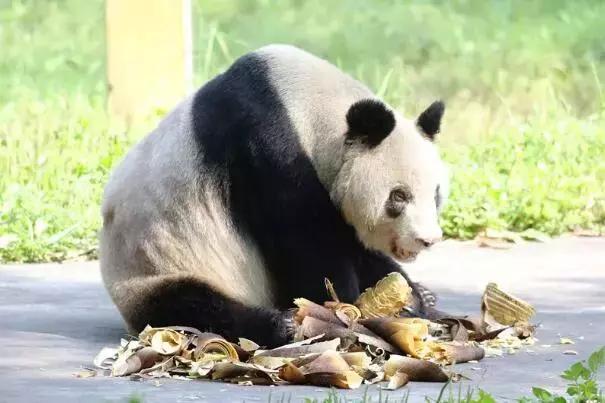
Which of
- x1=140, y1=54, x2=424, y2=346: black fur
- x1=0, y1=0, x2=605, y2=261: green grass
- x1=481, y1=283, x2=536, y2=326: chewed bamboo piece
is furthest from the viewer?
x1=0, y1=0, x2=605, y2=261: green grass

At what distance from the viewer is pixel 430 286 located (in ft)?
24.5

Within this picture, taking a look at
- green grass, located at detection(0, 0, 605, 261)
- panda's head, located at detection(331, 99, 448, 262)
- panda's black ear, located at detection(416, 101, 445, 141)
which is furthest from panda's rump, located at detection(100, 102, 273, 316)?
green grass, located at detection(0, 0, 605, 261)

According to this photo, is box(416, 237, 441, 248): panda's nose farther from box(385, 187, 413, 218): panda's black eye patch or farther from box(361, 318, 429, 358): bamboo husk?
box(361, 318, 429, 358): bamboo husk

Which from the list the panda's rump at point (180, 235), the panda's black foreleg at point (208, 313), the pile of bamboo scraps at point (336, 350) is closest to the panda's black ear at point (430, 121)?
the pile of bamboo scraps at point (336, 350)

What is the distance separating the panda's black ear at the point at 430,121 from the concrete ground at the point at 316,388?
0.96 metres

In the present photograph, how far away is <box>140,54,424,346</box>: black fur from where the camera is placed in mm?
5637

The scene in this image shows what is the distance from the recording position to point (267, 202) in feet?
18.7

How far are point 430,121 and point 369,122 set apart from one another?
1.43ft

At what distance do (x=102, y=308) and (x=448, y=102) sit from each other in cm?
596

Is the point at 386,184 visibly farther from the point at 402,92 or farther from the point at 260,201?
the point at 402,92

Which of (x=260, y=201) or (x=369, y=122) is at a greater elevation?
(x=369, y=122)

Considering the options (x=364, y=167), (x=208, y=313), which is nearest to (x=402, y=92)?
(x=364, y=167)

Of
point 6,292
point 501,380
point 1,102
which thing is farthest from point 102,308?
point 1,102

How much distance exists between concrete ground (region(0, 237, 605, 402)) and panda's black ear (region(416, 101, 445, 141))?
0.96 meters
